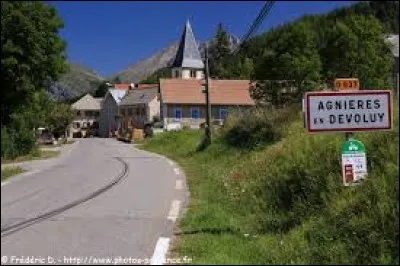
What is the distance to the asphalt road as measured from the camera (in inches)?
253

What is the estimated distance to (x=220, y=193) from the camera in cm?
1331

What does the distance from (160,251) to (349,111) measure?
2.90 meters

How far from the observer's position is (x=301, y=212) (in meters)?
9.17

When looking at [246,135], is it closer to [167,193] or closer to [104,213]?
[167,193]

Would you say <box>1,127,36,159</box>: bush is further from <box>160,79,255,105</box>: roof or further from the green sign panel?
<box>160,79,255,105</box>: roof

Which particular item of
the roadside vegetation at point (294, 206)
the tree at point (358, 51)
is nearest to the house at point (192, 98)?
the tree at point (358, 51)

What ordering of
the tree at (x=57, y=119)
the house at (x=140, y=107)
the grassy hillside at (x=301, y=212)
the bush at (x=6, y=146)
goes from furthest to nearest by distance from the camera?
the house at (x=140, y=107)
the tree at (x=57, y=119)
the grassy hillside at (x=301, y=212)
the bush at (x=6, y=146)

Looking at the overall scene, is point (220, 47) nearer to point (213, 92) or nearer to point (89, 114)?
point (213, 92)

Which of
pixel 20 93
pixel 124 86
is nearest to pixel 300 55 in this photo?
pixel 20 93

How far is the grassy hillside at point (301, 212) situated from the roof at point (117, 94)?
91.9 metres

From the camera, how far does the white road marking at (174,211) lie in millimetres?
10240

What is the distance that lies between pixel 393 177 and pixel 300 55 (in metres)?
40.2

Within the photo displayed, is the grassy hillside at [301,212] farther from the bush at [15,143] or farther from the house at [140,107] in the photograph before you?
the house at [140,107]

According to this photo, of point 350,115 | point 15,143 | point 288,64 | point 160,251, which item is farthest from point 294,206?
point 288,64
